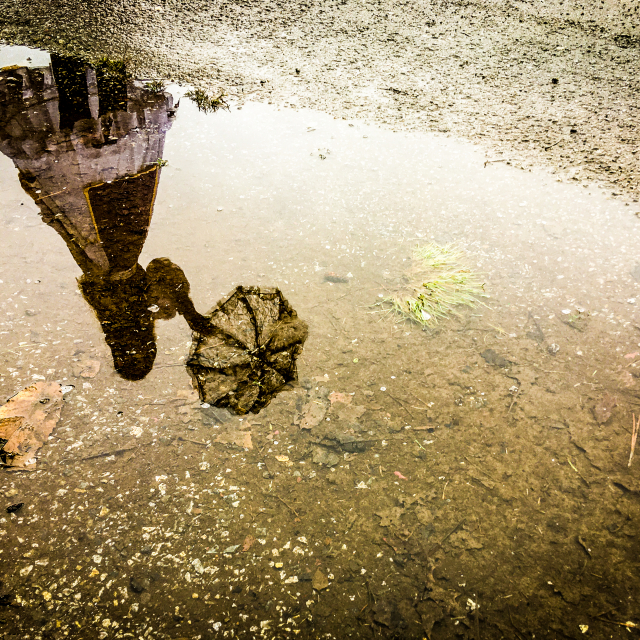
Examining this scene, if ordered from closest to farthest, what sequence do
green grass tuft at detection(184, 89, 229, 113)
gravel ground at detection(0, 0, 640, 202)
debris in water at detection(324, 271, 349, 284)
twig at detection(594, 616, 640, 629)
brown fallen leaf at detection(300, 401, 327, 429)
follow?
twig at detection(594, 616, 640, 629) < brown fallen leaf at detection(300, 401, 327, 429) < debris in water at detection(324, 271, 349, 284) < gravel ground at detection(0, 0, 640, 202) < green grass tuft at detection(184, 89, 229, 113)

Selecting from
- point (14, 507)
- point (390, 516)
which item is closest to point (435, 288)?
point (390, 516)

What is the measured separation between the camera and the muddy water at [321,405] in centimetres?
145

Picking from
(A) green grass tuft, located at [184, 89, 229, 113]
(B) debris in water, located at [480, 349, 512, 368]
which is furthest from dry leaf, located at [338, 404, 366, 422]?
(A) green grass tuft, located at [184, 89, 229, 113]

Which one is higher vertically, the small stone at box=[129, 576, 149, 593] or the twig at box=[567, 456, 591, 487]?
the twig at box=[567, 456, 591, 487]

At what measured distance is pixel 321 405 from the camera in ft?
6.28

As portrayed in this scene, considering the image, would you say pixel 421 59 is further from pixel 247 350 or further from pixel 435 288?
pixel 247 350

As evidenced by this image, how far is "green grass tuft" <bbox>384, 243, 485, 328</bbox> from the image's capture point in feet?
7.52

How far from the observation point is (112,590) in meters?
1.43

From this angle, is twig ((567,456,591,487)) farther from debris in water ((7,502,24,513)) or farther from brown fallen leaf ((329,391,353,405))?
debris in water ((7,502,24,513))

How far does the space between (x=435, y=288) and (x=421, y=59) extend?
8.64 ft

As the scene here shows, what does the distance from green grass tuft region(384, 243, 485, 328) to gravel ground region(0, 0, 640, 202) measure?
1101 mm

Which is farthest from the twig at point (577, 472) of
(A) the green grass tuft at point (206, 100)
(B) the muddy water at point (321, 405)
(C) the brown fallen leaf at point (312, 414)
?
(A) the green grass tuft at point (206, 100)

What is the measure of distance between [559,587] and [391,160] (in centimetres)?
251

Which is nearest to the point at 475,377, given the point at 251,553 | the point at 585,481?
the point at 585,481
